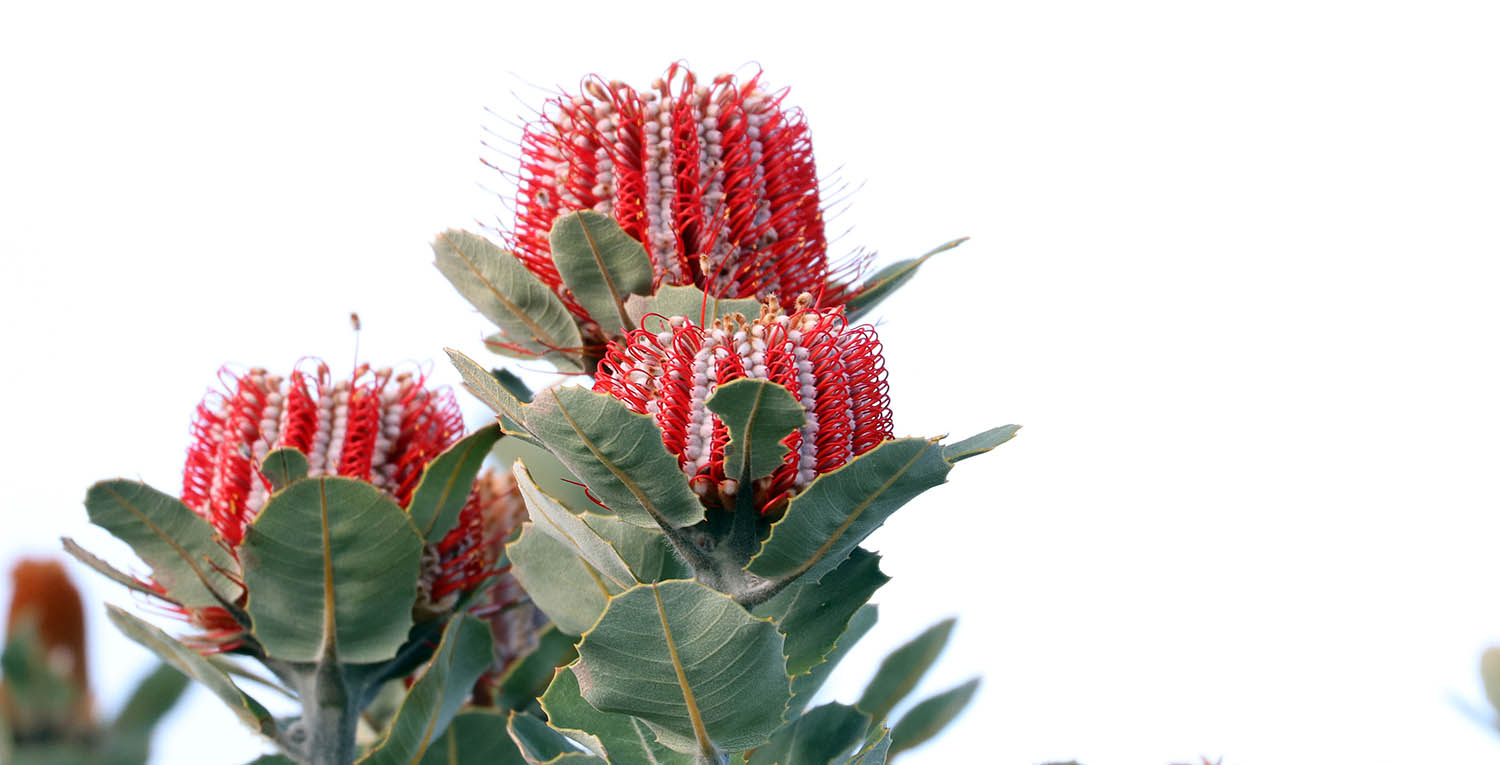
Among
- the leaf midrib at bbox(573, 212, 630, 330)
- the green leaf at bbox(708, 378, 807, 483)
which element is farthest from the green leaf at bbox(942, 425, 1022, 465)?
the leaf midrib at bbox(573, 212, 630, 330)

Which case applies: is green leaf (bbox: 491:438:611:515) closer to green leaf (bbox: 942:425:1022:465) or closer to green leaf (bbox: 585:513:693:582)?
green leaf (bbox: 585:513:693:582)

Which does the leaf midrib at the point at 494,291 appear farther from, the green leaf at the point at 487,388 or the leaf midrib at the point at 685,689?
the leaf midrib at the point at 685,689

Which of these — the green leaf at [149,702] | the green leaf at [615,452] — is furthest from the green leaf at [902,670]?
the green leaf at [149,702]

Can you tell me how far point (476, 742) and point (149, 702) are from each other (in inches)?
28.0

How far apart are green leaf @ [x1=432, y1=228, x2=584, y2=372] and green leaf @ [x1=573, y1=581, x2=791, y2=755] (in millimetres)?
368

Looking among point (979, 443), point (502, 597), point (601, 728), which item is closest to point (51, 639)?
point (502, 597)

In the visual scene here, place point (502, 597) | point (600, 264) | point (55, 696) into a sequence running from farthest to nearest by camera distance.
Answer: point (55, 696) → point (502, 597) → point (600, 264)

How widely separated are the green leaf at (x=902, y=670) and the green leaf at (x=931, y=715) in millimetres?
26

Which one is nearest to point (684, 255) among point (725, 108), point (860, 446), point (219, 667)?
point (725, 108)

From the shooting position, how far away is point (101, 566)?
4.18 ft

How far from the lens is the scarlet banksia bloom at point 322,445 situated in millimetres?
1275

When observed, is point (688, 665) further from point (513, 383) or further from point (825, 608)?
point (513, 383)

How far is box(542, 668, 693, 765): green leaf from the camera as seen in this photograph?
1.04 m

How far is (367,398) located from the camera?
1312mm
